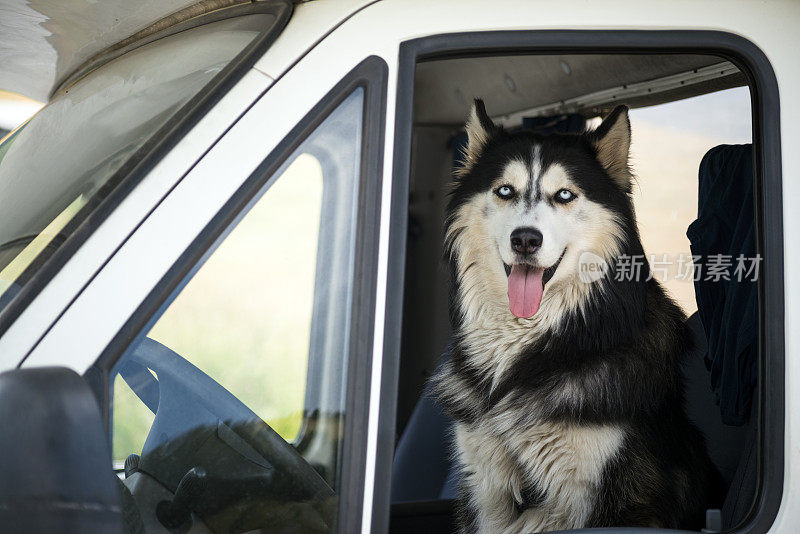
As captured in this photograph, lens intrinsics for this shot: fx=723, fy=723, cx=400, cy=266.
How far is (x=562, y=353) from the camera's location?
2051 mm

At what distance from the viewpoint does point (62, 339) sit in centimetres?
104

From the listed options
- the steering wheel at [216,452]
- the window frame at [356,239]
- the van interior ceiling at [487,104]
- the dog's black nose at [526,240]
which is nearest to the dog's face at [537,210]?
the dog's black nose at [526,240]

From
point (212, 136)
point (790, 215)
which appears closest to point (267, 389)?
point (212, 136)

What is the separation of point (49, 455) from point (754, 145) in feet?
4.57

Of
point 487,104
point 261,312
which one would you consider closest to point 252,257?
point 261,312

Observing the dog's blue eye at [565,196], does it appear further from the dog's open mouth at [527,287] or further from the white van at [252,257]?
the white van at [252,257]

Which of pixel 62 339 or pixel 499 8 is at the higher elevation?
pixel 499 8

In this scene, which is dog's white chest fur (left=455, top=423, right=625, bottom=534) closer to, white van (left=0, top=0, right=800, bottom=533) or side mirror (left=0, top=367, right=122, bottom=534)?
white van (left=0, top=0, right=800, bottom=533)

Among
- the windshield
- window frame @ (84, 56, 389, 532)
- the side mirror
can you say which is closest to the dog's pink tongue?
window frame @ (84, 56, 389, 532)

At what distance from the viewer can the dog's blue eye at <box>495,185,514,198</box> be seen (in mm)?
2268

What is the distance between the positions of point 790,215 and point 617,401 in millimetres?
749

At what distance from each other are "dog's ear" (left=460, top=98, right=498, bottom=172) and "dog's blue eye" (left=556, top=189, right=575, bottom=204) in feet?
1.04

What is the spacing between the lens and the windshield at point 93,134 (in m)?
1.20

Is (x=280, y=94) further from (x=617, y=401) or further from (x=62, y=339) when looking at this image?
(x=617, y=401)
